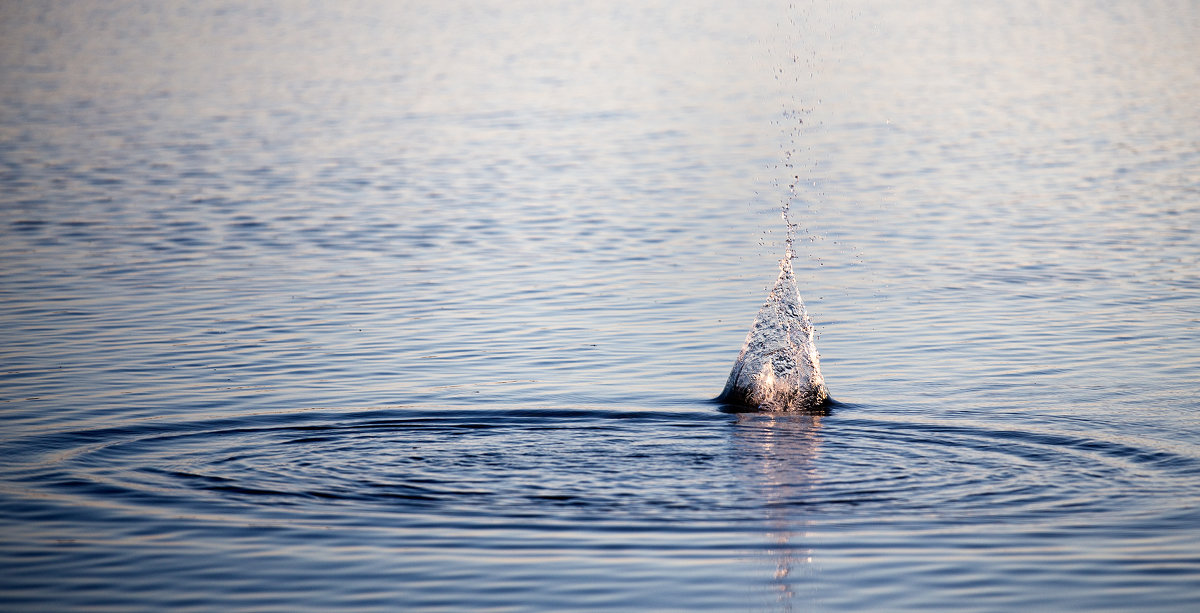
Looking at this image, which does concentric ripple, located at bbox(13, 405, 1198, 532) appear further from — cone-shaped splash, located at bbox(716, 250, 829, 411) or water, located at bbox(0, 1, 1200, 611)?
cone-shaped splash, located at bbox(716, 250, 829, 411)

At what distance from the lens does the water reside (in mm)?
10328

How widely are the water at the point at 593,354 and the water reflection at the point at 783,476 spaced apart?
5cm

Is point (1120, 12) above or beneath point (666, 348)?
above

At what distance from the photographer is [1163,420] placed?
13945 mm

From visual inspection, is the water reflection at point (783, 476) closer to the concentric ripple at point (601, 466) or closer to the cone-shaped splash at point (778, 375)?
the concentric ripple at point (601, 466)

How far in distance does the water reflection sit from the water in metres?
0.05

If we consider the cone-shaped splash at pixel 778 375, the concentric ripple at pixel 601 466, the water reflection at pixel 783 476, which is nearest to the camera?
the water reflection at pixel 783 476

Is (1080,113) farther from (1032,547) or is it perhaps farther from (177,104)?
(1032,547)

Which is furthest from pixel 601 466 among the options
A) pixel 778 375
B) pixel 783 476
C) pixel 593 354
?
pixel 593 354

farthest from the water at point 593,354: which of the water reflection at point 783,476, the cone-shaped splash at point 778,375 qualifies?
the cone-shaped splash at point 778,375

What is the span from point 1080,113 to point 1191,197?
15.0m

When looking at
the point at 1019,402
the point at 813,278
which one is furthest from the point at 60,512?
the point at 813,278

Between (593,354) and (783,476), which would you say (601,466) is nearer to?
(783,476)

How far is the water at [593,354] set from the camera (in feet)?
33.9
